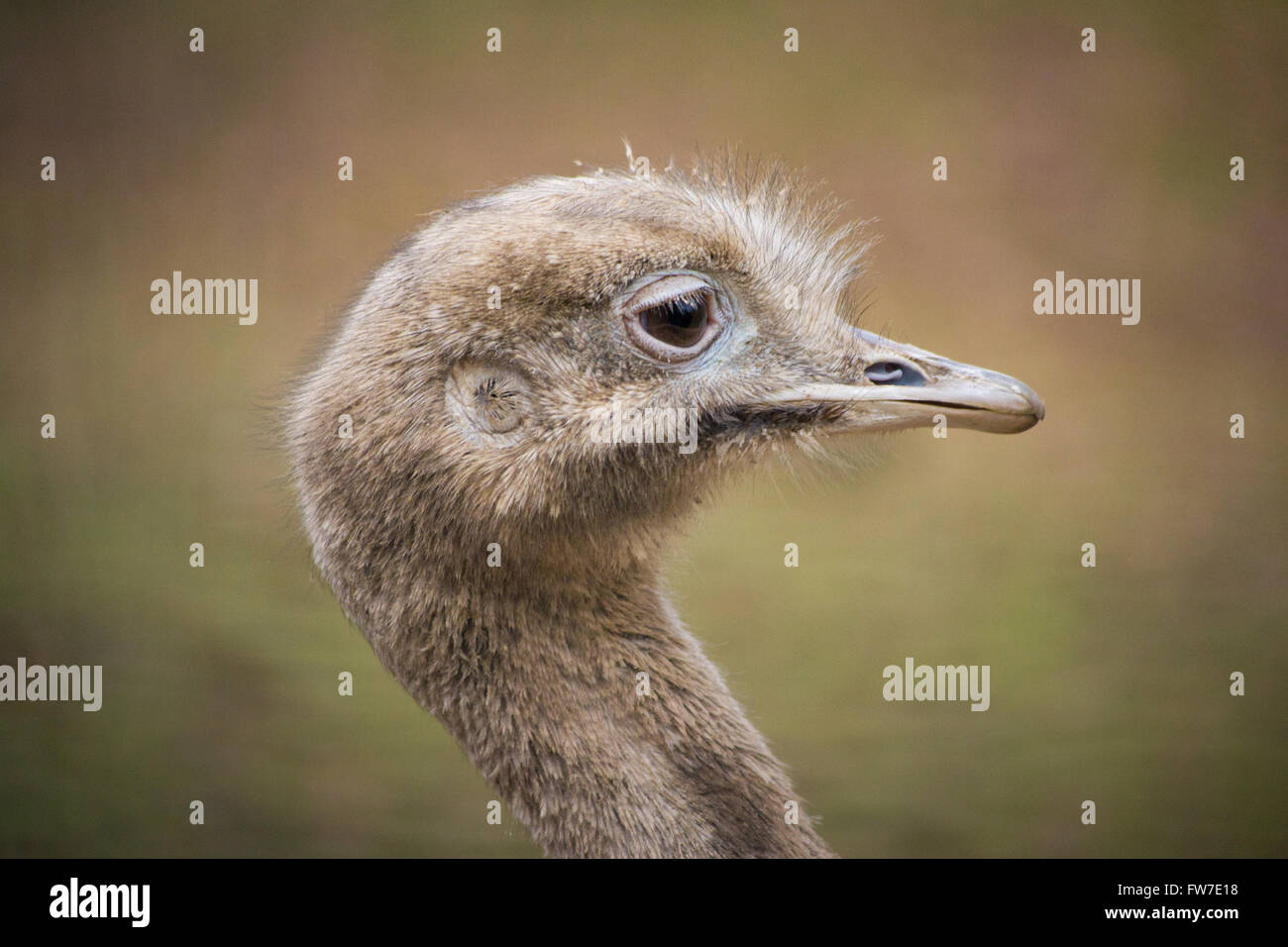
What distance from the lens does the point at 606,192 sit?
218 cm

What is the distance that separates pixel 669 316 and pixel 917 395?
0.42 meters

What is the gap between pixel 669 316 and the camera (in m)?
2.06

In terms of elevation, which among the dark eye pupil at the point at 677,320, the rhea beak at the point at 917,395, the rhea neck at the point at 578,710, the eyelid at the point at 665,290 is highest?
the eyelid at the point at 665,290

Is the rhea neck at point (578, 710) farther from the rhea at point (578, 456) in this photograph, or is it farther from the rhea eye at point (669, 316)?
the rhea eye at point (669, 316)

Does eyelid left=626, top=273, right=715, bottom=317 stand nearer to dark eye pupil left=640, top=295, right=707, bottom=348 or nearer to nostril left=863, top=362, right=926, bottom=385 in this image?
dark eye pupil left=640, top=295, right=707, bottom=348

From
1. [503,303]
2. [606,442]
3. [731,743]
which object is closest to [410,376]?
[503,303]

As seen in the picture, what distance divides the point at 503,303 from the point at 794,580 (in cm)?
406

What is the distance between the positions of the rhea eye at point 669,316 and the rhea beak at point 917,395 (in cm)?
17

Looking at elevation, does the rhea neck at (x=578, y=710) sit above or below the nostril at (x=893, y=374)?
below

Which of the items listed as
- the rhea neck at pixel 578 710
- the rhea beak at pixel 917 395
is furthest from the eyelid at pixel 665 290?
the rhea neck at pixel 578 710

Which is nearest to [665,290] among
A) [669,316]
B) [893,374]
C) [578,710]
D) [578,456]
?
[669,316]

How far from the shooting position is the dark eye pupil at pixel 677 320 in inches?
81.0

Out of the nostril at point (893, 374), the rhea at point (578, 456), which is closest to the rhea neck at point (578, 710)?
the rhea at point (578, 456)
